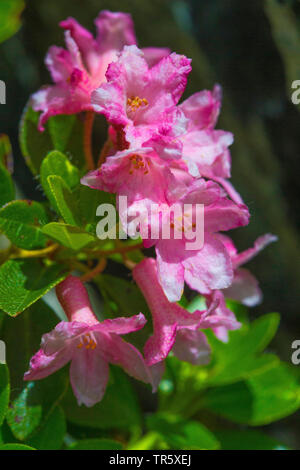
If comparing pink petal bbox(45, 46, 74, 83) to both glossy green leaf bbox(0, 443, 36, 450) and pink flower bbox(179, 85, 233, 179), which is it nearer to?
pink flower bbox(179, 85, 233, 179)

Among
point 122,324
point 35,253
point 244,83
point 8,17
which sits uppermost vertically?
point 8,17

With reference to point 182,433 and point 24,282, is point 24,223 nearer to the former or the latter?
point 24,282

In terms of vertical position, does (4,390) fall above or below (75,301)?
below

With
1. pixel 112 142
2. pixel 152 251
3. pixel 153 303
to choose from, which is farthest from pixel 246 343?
pixel 112 142

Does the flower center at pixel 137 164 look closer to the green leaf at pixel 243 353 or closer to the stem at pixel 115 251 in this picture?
the stem at pixel 115 251

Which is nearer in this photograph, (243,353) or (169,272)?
(169,272)

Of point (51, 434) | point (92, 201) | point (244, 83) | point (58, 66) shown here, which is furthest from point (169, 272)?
point (244, 83)
